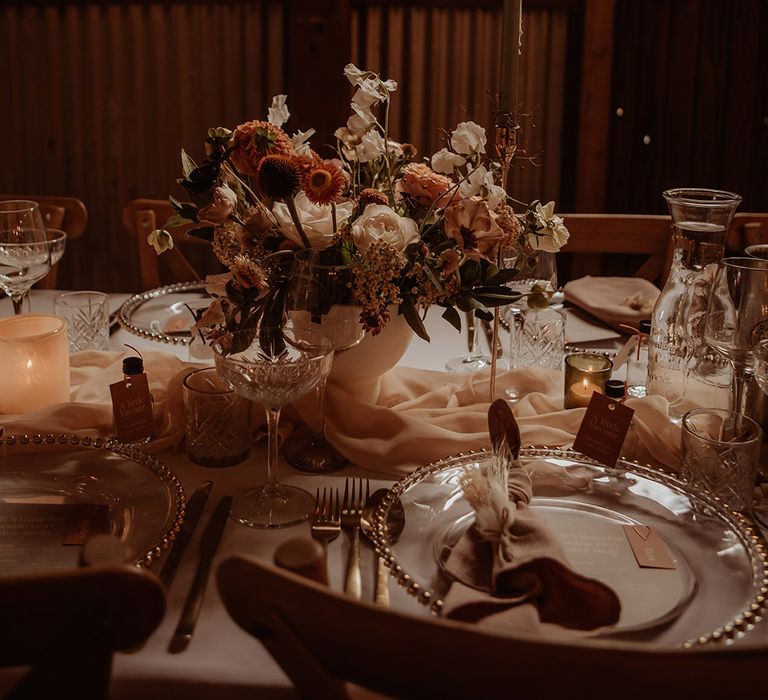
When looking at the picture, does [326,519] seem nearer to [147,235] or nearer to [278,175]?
[278,175]

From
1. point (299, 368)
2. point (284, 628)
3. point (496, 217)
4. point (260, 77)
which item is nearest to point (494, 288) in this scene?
point (496, 217)

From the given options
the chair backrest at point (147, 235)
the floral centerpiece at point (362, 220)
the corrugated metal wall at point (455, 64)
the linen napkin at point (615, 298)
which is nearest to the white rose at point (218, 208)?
the floral centerpiece at point (362, 220)

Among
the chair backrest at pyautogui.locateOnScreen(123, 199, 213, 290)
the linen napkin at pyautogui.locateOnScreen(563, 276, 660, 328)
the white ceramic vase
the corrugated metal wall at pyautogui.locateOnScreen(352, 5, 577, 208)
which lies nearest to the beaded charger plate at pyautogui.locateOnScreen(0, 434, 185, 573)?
the white ceramic vase

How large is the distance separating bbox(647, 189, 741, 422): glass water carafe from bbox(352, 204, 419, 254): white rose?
16.1 inches

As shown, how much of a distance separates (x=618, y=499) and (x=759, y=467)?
0.21 m

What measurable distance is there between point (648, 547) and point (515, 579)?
0.20 meters

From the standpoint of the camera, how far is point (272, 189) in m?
1.05

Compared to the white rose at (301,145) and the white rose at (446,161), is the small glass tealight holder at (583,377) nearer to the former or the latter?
the white rose at (446,161)

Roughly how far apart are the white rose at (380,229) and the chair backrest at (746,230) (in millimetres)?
1307

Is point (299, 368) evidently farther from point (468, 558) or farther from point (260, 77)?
point (260, 77)

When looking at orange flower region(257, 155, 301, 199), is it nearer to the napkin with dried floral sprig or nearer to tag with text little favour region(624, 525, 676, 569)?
the napkin with dried floral sprig

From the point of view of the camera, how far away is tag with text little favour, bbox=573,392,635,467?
1092 mm

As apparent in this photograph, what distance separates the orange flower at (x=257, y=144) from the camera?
1088 millimetres

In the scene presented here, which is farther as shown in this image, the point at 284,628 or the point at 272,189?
the point at 272,189
